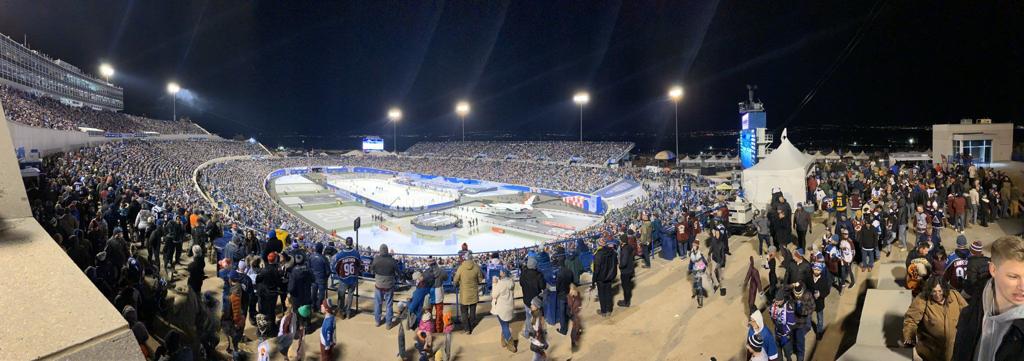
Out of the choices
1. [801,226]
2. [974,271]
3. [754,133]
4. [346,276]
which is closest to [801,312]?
[974,271]

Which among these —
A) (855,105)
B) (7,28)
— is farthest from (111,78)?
(855,105)

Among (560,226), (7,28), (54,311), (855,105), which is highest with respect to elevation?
(7,28)

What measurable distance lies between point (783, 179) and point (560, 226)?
728 inches

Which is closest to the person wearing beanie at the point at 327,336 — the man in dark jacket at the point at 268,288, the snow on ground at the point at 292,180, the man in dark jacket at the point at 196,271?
the man in dark jacket at the point at 268,288

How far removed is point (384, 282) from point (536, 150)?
178 ft

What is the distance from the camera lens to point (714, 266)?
364 inches

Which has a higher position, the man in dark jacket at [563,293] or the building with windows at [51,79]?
the building with windows at [51,79]

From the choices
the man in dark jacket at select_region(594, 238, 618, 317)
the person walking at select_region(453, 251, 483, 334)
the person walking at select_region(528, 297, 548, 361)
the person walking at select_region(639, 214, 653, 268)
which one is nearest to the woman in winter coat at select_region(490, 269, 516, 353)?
the person walking at select_region(453, 251, 483, 334)

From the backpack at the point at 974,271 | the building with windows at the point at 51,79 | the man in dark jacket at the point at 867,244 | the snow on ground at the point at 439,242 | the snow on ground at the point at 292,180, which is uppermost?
the building with windows at the point at 51,79

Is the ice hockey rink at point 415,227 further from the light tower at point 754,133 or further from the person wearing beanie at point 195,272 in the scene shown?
the person wearing beanie at point 195,272

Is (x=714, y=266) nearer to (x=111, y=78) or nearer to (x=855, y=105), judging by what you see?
(x=855, y=105)

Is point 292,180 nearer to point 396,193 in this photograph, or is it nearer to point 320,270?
point 396,193

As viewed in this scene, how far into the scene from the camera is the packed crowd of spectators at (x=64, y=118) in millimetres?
24938

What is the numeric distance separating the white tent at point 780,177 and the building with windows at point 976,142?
1336 cm
